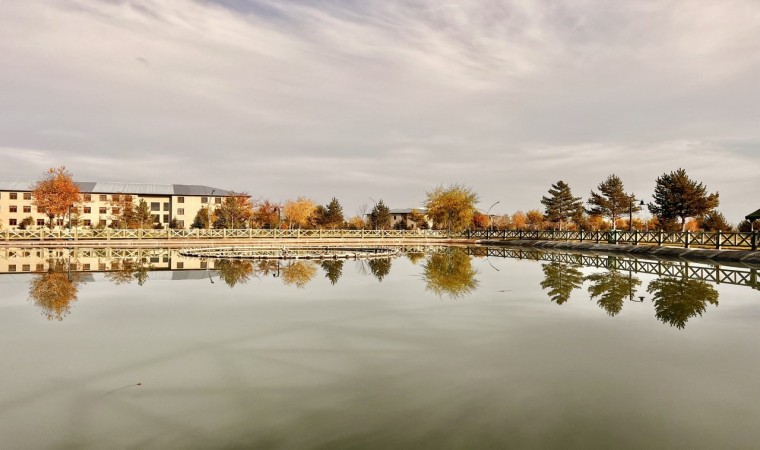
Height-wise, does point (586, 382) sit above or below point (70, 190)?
below

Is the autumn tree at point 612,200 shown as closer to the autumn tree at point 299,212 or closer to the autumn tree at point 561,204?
the autumn tree at point 561,204

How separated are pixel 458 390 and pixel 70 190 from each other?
74442 mm

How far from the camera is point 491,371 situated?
301 inches

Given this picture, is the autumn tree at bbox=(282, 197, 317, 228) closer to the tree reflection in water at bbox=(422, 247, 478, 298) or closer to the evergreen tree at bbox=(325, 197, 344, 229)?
the evergreen tree at bbox=(325, 197, 344, 229)

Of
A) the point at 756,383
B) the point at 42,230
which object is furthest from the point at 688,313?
the point at 42,230

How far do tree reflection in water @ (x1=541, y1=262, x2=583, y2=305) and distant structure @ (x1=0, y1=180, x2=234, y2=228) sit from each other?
235 feet

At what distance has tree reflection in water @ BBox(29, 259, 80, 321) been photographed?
12.7 m

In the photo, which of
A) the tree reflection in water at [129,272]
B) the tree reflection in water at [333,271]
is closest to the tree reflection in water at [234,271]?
the tree reflection in water at [129,272]

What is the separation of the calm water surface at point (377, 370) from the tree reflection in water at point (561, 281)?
409 millimetres

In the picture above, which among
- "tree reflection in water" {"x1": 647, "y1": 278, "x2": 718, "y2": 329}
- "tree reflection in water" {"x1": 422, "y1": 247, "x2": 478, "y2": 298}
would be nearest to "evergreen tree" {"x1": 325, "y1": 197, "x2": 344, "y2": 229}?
"tree reflection in water" {"x1": 422, "y1": 247, "x2": 478, "y2": 298}

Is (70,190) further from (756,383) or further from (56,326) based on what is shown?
(756,383)

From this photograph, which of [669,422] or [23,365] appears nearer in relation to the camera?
[669,422]

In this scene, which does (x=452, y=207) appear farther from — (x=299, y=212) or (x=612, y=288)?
(x=612, y=288)

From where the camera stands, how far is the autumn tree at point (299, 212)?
91312 millimetres
